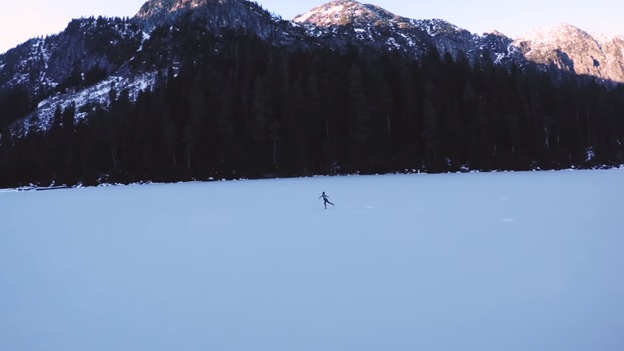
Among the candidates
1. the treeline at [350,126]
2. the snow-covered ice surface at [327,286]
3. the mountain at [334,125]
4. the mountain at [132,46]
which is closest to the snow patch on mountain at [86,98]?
the mountain at [132,46]

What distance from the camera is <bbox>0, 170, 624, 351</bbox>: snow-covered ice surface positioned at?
12.7ft

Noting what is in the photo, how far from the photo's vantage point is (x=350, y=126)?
48.9m

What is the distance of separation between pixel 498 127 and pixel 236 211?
46896 mm

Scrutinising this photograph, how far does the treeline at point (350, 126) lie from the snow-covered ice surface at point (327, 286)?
35.7 m

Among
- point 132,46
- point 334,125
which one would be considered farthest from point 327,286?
point 132,46

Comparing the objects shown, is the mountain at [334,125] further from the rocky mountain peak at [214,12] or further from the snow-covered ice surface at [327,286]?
the rocky mountain peak at [214,12]

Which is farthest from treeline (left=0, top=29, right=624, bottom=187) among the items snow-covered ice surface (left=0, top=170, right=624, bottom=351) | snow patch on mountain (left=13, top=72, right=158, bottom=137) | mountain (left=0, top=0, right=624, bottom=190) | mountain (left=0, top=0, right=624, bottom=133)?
mountain (left=0, top=0, right=624, bottom=133)

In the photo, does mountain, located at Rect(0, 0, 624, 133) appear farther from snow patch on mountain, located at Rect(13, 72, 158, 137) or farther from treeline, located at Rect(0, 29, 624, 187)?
treeline, located at Rect(0, 29, 624, 187)

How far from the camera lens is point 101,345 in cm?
390

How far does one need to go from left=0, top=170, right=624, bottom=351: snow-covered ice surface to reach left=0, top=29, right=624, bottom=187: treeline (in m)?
35.7

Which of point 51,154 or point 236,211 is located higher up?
point 51,154

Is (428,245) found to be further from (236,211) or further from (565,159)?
(565,159)

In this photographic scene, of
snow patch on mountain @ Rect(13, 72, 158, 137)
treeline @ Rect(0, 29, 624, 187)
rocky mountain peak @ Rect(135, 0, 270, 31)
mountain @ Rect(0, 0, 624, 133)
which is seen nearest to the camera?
treeline @ Rect(0, 29, 624, 187)

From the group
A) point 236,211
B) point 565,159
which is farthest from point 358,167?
point 236,211
